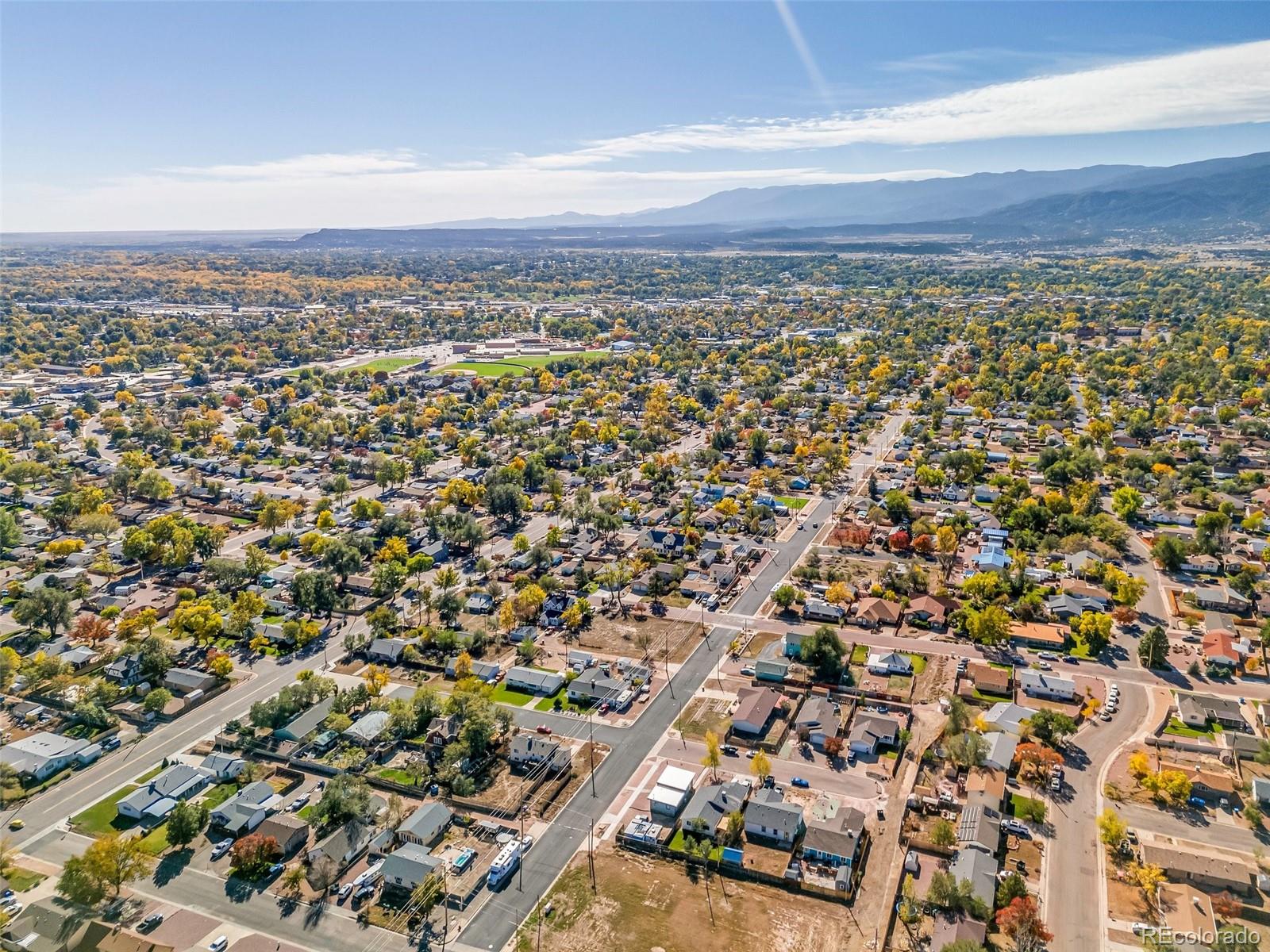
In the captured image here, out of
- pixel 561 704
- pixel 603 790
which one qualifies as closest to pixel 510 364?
pixel 561 704

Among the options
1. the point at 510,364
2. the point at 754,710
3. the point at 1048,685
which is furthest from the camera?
the point at 510,364

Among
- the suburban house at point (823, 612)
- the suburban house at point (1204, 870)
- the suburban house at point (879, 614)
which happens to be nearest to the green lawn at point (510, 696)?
the suburban house at point (823, 612)

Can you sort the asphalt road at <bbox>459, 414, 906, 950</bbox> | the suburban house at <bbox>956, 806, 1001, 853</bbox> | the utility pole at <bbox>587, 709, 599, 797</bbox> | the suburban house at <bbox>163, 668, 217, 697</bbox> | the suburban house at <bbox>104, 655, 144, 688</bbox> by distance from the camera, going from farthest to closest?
the suburban house at <bbox>104, 655, 144, 688</bbox>
the suburban house at <bbox>163, 668, 217, 697</bbox>
the utility pole at <bbox>587, 709, 599, 797</bbox>
the suburban house at <bbox>956, 806, 1001, 853</bbox>
the asphalt road at <bbox>459, 414, 906, 950</bbox>

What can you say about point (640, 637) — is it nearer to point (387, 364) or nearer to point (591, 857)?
point (591, 857)

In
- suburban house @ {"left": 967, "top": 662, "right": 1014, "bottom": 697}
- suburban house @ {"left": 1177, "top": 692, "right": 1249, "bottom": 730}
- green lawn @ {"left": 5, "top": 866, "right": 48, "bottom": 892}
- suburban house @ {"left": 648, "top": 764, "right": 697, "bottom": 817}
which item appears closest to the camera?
green lawn @ {"left": 5, "top": 866, "right": 48, "bottom": 892}

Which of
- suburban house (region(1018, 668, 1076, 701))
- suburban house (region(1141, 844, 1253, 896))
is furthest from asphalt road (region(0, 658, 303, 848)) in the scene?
suburban house (region(1141, 844, 1253, 896))

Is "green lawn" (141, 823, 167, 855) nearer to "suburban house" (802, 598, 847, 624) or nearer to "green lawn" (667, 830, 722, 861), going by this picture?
"green lawn" (667, 830, 722, 861)

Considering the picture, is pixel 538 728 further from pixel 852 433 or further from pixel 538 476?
pixel 852 433
